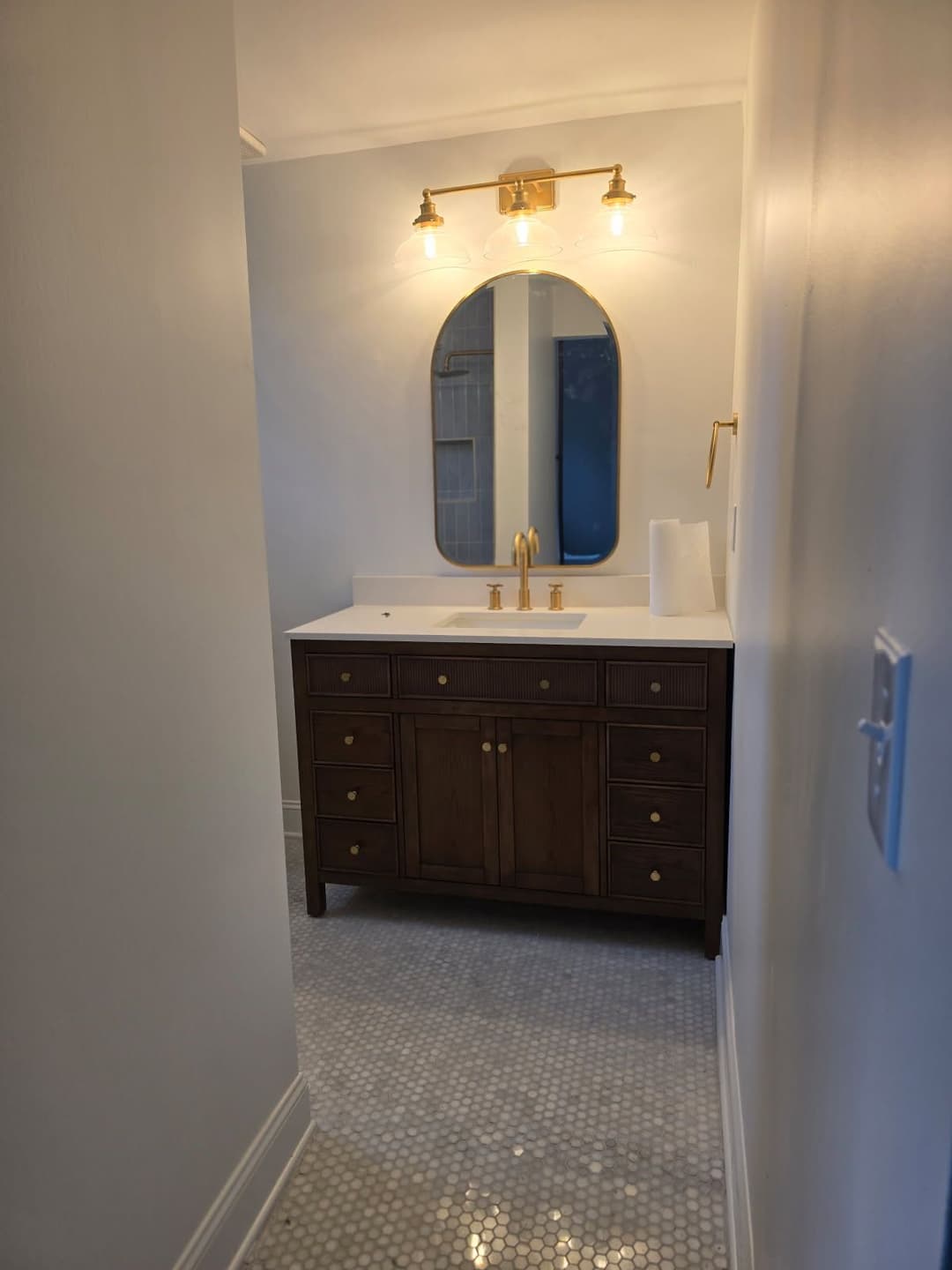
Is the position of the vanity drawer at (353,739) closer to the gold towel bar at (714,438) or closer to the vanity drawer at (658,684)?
the vanity drawer at (658,684)

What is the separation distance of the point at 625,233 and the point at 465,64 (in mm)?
656

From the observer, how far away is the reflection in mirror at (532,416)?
2.72m

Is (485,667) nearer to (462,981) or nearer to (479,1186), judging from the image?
(462,981)

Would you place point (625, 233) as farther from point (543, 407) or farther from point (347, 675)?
point (347, 675)

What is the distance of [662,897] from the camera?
93.4 inches

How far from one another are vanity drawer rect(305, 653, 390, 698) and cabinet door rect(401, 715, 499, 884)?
0.13 meters

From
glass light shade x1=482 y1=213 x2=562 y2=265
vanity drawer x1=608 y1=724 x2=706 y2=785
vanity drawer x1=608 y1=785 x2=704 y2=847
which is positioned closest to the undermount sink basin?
vanity drawer x1=608 y1=724 x2=706 y2=785

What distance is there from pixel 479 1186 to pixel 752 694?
3.44 ft

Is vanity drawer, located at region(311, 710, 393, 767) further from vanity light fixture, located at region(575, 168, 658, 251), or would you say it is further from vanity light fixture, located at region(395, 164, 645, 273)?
vanity light fixture, located at region(575, 168, 658, 251)

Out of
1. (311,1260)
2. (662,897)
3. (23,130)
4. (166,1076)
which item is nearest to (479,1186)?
(311,1260)

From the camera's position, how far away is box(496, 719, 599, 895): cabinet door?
2.38m

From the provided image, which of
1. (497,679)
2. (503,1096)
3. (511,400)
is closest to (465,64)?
(511,400)

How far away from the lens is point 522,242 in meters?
2.61

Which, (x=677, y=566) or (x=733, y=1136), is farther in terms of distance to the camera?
(x=677, y=566)
